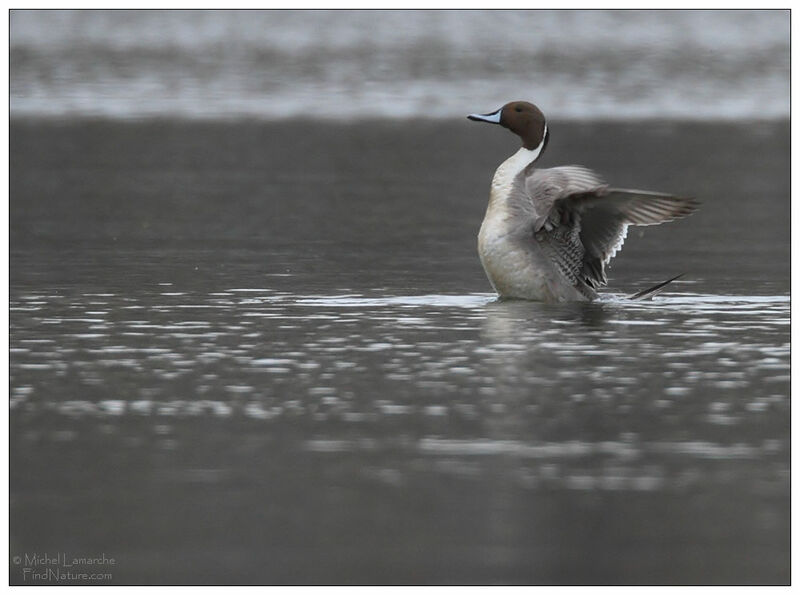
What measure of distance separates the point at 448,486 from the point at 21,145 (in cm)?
1908

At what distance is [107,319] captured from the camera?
40.3 feet

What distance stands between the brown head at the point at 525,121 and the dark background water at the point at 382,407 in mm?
1254

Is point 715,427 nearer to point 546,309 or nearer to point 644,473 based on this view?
point 644,473

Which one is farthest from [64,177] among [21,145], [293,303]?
[293,303]

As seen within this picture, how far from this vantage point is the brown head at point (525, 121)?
14.0 meters

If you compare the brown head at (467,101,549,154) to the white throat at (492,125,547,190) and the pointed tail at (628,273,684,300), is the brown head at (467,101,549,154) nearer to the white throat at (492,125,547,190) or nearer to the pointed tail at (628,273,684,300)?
the white throat at (492,125,547,190)

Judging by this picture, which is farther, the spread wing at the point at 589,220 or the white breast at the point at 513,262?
the white breast at the point at 513,262

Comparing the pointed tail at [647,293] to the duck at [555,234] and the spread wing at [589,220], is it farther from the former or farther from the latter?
the spread wing at [589,220]

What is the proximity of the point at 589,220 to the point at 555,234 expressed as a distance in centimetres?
26

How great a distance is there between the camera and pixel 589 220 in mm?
13477

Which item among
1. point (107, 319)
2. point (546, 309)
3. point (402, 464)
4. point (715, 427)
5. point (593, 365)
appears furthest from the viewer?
point (546, 309)

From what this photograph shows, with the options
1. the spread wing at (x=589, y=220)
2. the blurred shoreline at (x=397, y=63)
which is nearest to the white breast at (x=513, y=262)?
Answer: the spread wing at (x=589, y=220)

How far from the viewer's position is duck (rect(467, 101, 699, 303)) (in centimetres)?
1318

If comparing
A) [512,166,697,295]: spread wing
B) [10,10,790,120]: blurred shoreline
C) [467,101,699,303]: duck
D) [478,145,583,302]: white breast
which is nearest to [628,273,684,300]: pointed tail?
[467,101,699,303]: duck
